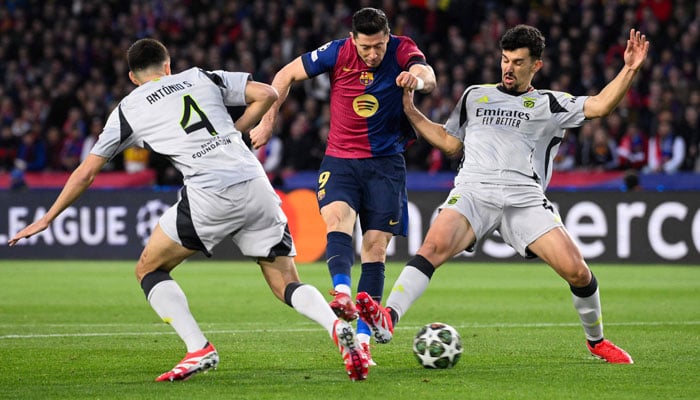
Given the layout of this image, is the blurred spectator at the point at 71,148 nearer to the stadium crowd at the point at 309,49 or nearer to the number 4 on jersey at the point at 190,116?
the stadium crowd at the point at 309,49

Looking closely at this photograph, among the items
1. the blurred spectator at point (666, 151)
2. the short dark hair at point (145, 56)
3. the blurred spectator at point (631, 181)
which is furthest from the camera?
the blurred spectator at point (666, 151)

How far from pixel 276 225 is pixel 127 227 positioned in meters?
12.8

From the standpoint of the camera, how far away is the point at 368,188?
808 centimetres

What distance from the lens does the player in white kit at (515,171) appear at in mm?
7516

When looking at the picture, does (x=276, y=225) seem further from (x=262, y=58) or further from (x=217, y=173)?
(x=262, y=58)

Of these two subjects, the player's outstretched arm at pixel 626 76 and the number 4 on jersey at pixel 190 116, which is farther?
the player's outstretched arm at pixel 626 76

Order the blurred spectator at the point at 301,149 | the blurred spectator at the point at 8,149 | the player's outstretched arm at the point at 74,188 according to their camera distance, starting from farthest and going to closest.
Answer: the blurred spectator at the point at 8,149 → the blurred spectator at the point at 301,149 → the player's outstretched arm at the point at 74,188

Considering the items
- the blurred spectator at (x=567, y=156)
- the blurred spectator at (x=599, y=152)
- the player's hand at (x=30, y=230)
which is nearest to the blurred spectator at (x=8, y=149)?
the blurred spectator at (x=567, y=156)

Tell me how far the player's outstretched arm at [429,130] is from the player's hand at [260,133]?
3.12 ft

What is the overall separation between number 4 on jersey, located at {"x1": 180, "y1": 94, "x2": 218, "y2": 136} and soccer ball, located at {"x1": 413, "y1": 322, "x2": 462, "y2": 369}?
1.83m

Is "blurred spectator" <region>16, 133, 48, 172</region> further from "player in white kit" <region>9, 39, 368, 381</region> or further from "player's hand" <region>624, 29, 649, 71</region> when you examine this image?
"player's hand" <region>624, 29, 649, 71</region>

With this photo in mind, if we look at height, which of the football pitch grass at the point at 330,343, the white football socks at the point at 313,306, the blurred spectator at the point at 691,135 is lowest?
the blurred spectator at the point at 691,135

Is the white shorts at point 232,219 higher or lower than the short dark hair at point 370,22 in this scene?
lower

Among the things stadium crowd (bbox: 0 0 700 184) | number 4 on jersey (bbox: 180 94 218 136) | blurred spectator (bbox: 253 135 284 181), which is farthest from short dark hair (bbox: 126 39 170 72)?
blurred spectator (bbox: 253 135 284 181)
